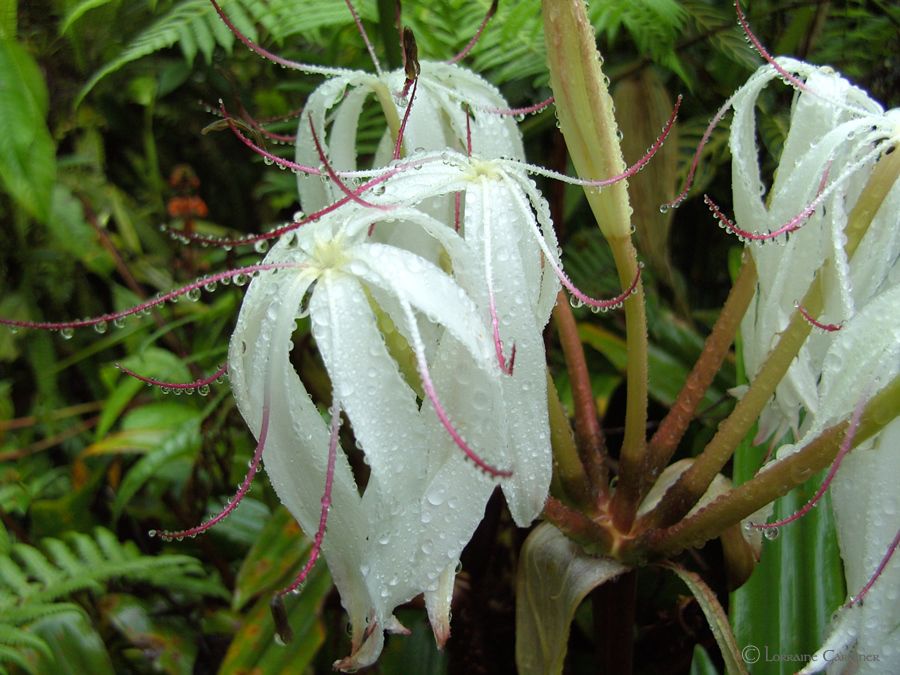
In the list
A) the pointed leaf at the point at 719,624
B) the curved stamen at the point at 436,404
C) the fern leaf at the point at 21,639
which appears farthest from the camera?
the fern leaf at the point at 21,639

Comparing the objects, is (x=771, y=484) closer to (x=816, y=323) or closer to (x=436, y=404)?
(x=816, y=323)

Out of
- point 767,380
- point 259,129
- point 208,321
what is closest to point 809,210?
point 767,380

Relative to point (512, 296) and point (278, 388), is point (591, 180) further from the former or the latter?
point (278, 388)

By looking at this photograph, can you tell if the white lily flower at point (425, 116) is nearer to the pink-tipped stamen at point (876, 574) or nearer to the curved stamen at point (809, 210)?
the curved stamen at point (809, 210)

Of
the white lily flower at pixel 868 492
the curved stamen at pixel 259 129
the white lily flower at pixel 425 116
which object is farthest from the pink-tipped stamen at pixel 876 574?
the curved stamen at pixel 259 129

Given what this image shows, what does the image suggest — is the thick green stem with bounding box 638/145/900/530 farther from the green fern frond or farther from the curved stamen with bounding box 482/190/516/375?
the green fern frond

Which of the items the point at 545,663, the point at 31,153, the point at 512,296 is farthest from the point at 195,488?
the point at 512,296
